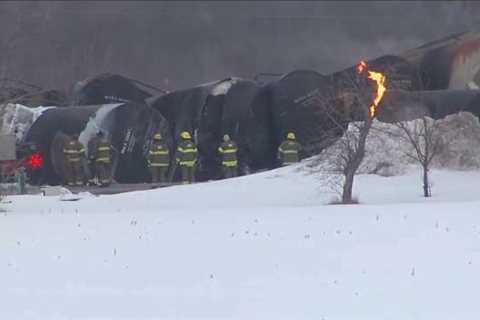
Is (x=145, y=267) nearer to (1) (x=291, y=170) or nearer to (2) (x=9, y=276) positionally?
(2) (x=9, y=276)

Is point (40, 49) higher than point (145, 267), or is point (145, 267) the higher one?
point (40, 49)

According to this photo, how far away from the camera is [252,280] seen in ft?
28.4

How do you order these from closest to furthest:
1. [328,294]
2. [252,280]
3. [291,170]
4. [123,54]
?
[328,294]
[252,280]
[291,170]
[123,54]

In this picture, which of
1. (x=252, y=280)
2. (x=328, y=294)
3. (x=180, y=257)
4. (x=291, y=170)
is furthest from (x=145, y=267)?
(x=291, y=170)

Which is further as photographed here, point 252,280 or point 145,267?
point 145,267

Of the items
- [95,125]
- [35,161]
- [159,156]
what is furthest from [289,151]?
[35,161]

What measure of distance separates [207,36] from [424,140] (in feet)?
92.6

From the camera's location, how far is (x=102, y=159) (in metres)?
23.3

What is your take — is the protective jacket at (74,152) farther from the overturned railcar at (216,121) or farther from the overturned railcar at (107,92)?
the overturned railcar at (107,92)

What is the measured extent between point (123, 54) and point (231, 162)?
72.5 ft

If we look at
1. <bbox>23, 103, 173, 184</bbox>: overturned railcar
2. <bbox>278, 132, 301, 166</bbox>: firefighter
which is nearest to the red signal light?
<bbox>23, 103, 173, 184</bbox>: overturned railcar

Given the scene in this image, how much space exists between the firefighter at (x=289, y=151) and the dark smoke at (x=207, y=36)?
20.3 metres

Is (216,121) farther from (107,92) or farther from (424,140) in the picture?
(424,140)

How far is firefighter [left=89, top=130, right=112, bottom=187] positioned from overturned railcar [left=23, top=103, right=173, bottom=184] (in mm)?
449
